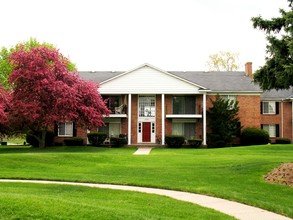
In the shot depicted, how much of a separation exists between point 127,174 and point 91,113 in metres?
15.3

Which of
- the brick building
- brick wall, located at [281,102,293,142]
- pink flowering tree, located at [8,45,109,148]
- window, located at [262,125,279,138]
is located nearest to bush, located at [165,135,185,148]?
the brick building

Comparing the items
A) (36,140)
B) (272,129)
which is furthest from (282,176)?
(272,129)

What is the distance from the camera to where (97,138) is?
3775 cm

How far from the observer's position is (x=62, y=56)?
32.2 meters

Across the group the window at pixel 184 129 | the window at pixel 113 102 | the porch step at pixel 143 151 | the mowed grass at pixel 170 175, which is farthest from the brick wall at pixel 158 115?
the mowed grass at pixel 170 175

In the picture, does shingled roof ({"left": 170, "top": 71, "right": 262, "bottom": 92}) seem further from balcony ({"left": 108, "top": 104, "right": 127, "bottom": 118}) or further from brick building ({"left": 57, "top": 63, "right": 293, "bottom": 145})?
balcony ({"left": 108, "top": 104, "right": 127, "bottom": 118})

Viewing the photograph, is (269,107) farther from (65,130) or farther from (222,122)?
(65,130)

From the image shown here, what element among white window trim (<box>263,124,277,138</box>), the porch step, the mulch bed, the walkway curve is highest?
white window trim (<box>263,124,277,138</box>)

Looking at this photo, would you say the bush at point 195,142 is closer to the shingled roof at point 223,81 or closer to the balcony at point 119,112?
the shingled roof at point 223,81

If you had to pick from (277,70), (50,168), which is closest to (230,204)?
(277,70)

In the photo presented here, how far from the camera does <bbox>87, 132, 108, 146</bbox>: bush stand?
Result: 3772cm

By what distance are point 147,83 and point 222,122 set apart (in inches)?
314

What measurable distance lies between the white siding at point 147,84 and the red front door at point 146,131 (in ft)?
11.2

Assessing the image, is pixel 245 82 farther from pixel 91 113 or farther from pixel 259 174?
pixel 259 174
